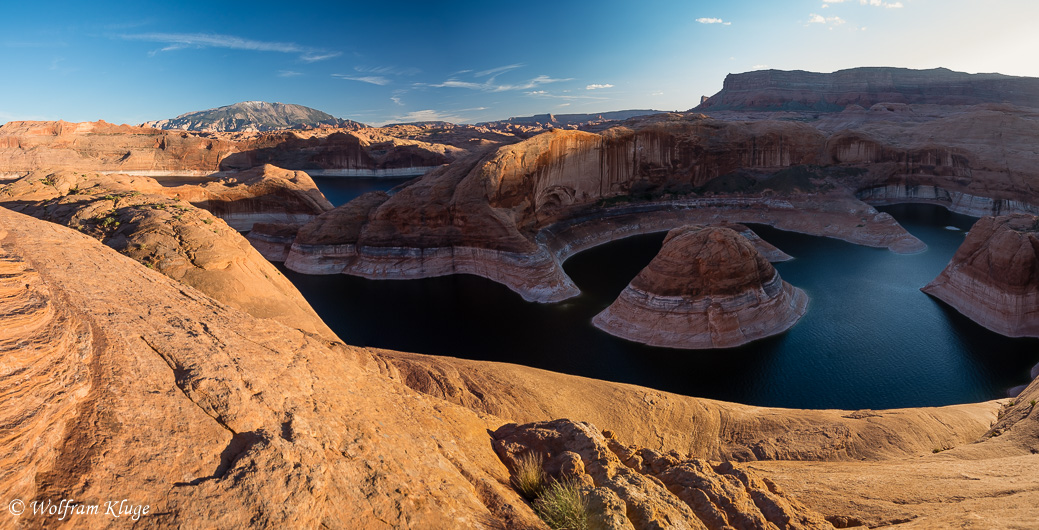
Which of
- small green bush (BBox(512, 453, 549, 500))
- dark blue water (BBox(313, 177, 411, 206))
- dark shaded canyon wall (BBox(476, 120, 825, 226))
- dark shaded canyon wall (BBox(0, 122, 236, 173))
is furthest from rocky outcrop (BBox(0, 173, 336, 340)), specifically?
dark shaded canyon wall (BBox(0, 122, 236, 173))

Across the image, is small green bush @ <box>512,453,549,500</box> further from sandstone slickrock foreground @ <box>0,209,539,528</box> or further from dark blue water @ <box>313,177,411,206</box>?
dark blue water @ <box>313,177,411,206</box>

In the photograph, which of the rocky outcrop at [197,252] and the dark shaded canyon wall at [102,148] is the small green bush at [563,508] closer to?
the rocky outcrop at [197,252]

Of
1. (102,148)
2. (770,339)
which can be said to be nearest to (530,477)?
(770,339)

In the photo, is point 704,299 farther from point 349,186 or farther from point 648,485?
point 349,186

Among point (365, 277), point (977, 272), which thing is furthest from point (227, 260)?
point (977, 272)

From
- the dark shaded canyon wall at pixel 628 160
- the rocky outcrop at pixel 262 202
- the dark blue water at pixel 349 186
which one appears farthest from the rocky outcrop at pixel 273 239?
the dark blue water at pixel 349 186

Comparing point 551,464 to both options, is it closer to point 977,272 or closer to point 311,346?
point 311,346
